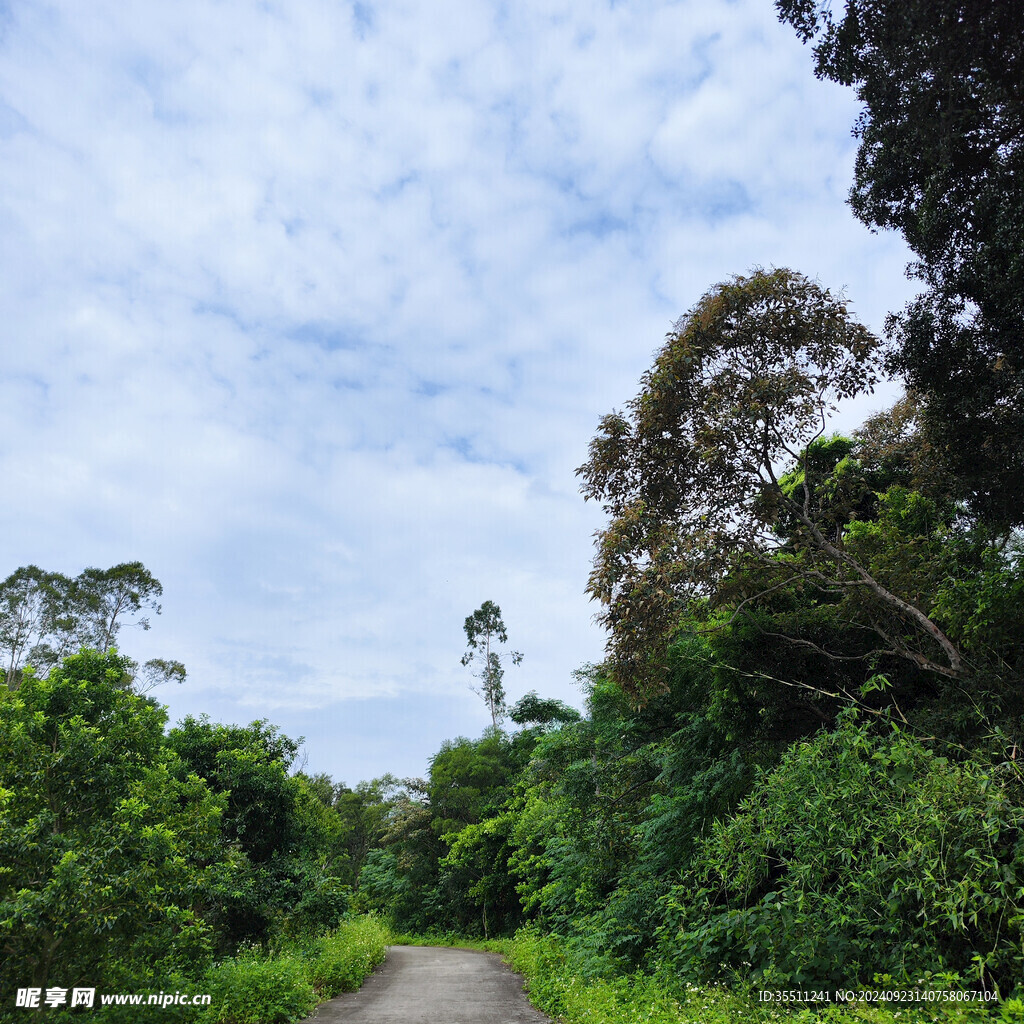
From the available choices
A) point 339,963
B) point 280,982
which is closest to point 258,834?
point 339,963

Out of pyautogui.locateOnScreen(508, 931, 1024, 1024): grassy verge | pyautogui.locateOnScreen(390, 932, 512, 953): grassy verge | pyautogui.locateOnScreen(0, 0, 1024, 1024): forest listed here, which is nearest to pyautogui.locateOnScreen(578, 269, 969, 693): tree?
pyautogui.locateOnScreen(0, 0, 1024, 1024): forest

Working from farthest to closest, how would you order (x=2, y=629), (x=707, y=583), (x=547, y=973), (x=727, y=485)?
(x=2, y=629)
(x=547, y=973)
(x=727, y=485)
(x=707, y=583)

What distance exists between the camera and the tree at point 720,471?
7980 mm

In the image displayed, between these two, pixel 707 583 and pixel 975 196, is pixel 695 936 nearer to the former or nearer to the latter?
pixel 707 583

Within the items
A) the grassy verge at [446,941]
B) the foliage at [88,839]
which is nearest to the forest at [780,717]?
the foliage at [88,839]

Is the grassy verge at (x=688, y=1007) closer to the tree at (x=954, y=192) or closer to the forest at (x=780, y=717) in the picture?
the forest at (x=780, y=717)

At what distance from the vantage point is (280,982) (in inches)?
365

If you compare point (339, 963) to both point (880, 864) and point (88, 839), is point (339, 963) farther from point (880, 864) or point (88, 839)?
point (880, 864)

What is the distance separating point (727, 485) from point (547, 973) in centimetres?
918

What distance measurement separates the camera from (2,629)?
2759cm

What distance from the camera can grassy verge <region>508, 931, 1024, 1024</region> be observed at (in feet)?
14.4

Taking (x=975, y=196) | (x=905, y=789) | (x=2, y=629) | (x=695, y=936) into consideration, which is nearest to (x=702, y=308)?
(x=975, y=196)

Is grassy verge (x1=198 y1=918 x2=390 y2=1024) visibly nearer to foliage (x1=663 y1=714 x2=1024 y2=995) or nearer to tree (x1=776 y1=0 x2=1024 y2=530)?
foliage (x1=663 y1=714 x2=1024 y2=995)

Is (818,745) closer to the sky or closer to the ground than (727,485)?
closer to the ground
